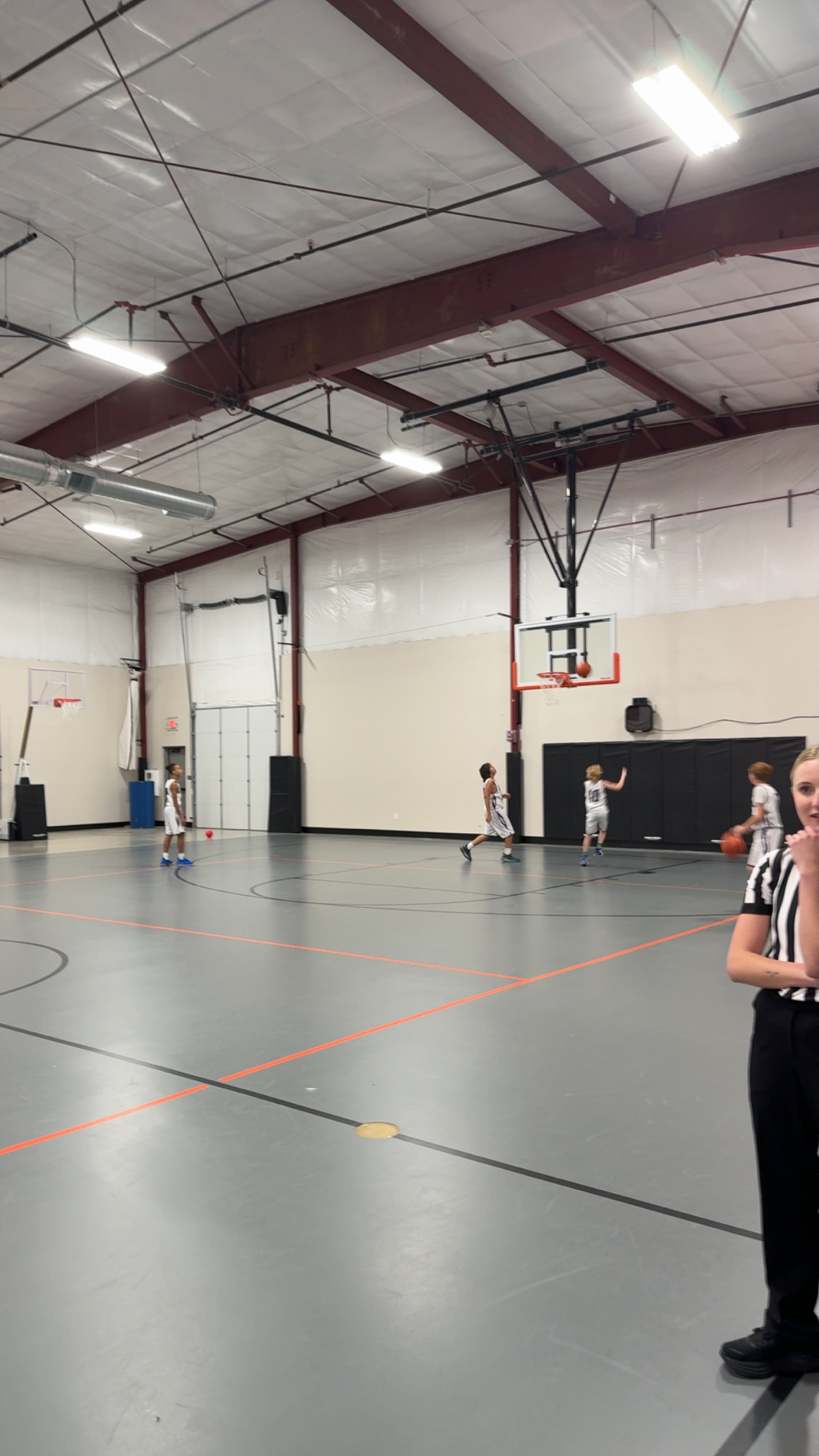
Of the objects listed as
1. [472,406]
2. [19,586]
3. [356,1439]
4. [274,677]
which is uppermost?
[472,406]

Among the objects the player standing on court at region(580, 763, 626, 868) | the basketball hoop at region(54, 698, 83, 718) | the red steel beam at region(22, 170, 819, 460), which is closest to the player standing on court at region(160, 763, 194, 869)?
the red steel beam at region(22, 170, 819, 460)

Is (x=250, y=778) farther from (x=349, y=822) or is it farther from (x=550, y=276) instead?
(x=550, y=276)

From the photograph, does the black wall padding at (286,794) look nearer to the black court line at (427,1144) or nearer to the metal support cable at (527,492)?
the metal support cable at (527,492)

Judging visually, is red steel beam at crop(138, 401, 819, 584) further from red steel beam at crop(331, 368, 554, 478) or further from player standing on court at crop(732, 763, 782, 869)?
player standing on court at crop(732, 763, 782, 869)

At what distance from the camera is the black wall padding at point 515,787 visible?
70.6 ft

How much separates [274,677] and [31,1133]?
22363 mm

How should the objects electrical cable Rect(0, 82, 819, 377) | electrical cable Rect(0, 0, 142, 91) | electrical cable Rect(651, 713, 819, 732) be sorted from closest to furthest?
1. electrical cable Rect(0, 0, 142, 91)
2. electrical cable Rect(0, 82, 819, 377)
3. electrical cable Rect(651, 713, 819, 732)

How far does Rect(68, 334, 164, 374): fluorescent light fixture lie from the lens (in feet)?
39.4

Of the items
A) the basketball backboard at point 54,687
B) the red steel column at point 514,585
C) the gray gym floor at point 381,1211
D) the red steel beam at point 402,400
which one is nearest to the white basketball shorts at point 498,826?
the red steel column at point 514,585

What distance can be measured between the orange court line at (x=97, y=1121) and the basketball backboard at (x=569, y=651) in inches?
506

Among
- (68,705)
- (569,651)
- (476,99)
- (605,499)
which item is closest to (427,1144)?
(476,99)

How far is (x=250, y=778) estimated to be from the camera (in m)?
27.6

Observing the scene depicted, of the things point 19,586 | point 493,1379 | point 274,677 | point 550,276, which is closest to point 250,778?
point 274,677

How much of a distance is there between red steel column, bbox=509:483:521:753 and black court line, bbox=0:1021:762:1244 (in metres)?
16.1
